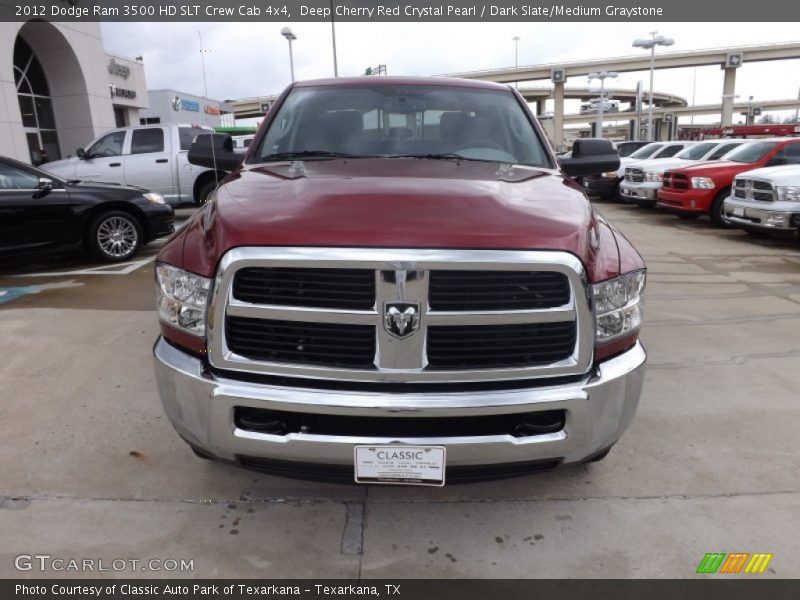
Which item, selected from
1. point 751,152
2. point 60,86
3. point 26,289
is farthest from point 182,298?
point 60,86

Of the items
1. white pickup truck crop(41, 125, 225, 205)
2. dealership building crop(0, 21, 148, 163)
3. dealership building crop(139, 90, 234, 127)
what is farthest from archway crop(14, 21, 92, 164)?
dealership building crop(139, 90, 234, 127)

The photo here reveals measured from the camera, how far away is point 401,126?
3.55 metres

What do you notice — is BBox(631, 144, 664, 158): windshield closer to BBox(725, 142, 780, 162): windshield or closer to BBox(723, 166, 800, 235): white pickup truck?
BBox(725, 142, 780, 162): windshield

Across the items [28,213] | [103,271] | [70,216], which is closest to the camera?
[28,213]

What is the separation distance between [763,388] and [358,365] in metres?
3.15

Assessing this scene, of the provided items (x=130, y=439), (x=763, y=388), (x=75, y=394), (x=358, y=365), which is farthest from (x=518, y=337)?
(x=75, y=394)

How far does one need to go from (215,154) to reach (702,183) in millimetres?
10638

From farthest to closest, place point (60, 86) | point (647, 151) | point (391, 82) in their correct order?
point (60, 86) < point (647, 151) < point (391, 82)

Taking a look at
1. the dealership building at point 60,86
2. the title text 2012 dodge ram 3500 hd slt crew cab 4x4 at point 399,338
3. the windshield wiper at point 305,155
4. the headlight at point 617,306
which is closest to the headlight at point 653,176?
the windshield wiper at point 305,155

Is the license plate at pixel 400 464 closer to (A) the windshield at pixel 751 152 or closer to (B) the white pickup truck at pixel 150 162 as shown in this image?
(B) the white pickup truck at pixel 150 162

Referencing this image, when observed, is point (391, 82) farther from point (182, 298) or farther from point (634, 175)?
point (634, 175)

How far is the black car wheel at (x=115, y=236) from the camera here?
302 inches

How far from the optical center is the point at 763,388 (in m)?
3.96

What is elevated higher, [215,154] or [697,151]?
[215,154]
